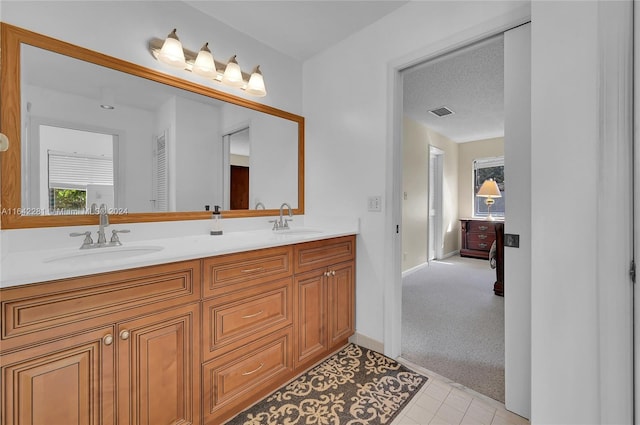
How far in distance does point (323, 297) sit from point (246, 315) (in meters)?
0.60

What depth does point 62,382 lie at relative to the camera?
95 cm

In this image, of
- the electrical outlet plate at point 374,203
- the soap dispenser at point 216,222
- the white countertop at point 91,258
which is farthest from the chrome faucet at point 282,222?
the electrical outlet plate at point 374,203

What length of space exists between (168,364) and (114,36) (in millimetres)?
1729

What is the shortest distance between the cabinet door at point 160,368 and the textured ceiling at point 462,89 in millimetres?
2084

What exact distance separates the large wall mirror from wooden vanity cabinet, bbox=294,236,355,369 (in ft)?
2.23

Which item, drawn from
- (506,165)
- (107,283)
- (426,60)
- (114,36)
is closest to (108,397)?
(107,283)

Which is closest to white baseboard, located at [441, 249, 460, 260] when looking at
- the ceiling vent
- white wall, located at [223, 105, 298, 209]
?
the ceiling vent

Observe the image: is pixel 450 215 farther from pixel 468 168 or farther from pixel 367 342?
pixel 367 342

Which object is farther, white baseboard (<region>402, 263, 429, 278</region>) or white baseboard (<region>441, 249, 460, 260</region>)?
white baseboard (<region>441, 249, 460, 260</region>)

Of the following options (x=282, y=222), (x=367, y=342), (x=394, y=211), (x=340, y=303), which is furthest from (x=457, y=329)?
(x=282, y=222)

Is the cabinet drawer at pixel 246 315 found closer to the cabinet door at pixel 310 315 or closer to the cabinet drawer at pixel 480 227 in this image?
the cabinet door at pixel 310 315

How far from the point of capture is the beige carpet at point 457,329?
71.7 inches

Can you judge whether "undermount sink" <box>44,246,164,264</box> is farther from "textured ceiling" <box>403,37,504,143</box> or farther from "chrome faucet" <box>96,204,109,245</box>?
"textured ceiling" <box>403,37,504,143</box>

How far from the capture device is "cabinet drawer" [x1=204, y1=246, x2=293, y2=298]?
1.32 m
